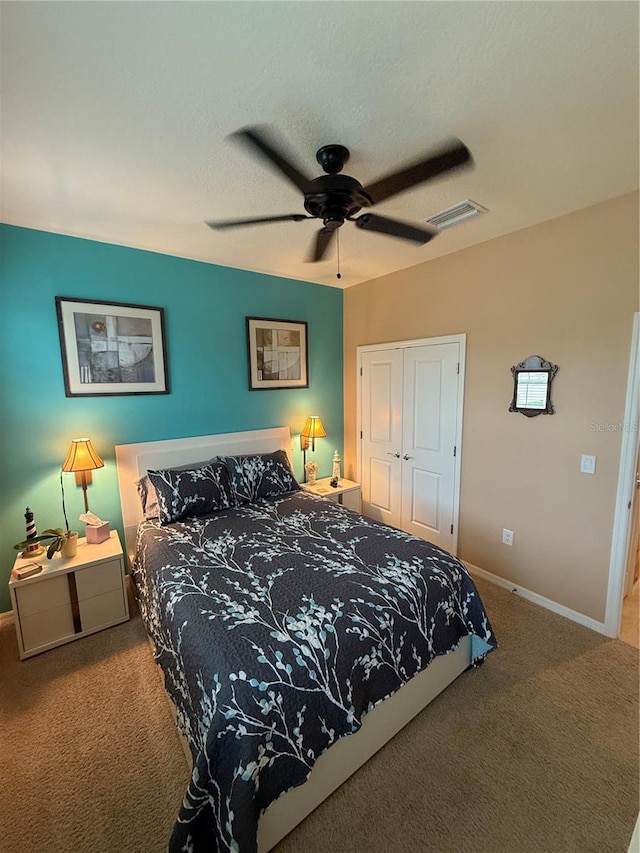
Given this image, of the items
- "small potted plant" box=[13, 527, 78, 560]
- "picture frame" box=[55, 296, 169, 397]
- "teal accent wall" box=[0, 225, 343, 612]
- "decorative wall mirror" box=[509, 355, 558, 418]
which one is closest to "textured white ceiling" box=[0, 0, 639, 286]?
"teal accent wall" box=[0, 225, 343, 612]

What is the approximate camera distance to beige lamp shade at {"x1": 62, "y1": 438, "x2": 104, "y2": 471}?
2.43 metres

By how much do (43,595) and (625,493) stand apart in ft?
11.9

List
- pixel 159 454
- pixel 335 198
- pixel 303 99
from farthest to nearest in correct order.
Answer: pixel 159 454 → pixel 335 198 → pixel 303 99

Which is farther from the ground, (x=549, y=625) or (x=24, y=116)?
(x=24, y=116)

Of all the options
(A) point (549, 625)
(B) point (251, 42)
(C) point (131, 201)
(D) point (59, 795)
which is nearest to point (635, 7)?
(B) point (251, 42)

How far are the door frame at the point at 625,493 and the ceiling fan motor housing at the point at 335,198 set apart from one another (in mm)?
1795

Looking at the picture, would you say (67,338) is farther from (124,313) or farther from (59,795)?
(59,795)

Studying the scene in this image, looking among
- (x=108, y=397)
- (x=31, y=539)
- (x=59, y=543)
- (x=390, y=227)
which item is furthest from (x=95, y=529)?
(x=390, y=227)

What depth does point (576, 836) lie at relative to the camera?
1330mm

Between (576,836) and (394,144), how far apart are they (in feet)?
9.53

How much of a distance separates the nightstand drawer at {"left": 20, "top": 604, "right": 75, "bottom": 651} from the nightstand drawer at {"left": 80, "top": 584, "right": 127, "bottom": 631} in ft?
0.26

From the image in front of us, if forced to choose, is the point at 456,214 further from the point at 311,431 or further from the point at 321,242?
the point at 311,431

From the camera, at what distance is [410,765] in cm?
158

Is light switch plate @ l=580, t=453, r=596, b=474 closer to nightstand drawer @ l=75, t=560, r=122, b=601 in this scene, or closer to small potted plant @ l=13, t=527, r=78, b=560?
nightstand drawer @ l=75, t=560, r=122, b=601
